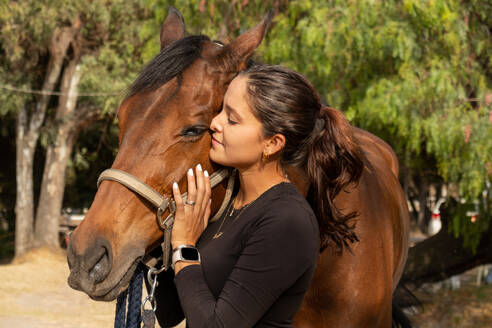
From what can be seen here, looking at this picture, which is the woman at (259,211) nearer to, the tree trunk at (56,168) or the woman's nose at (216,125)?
the woman's nose at (216,125)

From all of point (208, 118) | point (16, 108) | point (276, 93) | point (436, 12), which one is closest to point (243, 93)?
point (276, 93)

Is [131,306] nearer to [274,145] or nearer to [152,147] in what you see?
[152,147]

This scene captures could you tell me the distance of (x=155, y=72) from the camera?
1.98m

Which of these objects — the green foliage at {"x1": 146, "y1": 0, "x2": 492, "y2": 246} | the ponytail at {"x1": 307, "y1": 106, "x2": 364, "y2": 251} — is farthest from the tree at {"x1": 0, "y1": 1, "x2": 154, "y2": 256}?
the ponytail at {"x1": 307, "y1": 106, "x2": 364, "y2": 251}

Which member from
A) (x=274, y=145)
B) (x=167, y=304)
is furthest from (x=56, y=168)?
(x=274, y=145)

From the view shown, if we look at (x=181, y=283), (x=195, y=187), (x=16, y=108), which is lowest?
(x=16, y=108)

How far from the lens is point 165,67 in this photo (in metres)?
1.99

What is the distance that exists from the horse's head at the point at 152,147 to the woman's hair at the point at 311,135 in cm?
24

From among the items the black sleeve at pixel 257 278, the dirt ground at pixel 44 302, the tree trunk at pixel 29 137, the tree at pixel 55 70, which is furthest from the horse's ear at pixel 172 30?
the tree trunk at pixel 29 137

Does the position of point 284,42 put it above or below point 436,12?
below

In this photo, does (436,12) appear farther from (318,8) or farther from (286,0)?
(286,0)

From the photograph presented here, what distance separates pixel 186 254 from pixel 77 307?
27.5ft

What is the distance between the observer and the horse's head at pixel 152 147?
1.70 m

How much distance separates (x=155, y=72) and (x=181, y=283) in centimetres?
76
